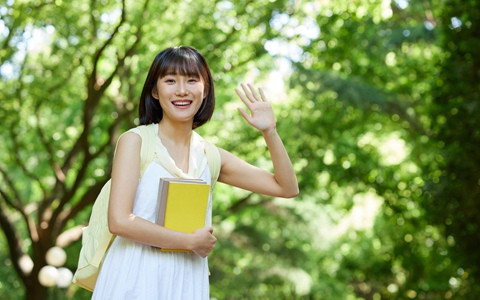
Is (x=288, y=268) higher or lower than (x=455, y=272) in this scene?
lower

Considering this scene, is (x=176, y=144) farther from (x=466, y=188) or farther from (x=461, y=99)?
(x=461, y=99)

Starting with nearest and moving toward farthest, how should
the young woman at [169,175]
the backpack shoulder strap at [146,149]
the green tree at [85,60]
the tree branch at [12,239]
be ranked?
1. the young woman at [169,175]
2. the backpack shoulder strap at [146,149]
3. the green tree at [85,60]
4. the tree branch at [12,239]

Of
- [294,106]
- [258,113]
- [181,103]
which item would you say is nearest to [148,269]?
[181,103]

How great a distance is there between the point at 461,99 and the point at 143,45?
195 inches

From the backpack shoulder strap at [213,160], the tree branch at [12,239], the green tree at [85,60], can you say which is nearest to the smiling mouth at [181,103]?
the backpack shoulder strap at [213,160]

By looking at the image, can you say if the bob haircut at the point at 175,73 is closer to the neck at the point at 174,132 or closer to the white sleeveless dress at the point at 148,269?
the neck at the point at 174,132

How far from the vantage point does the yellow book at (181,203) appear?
257 centimetres

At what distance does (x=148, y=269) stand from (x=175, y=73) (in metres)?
0.65

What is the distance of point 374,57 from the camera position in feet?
53.1

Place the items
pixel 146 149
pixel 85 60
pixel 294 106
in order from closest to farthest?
pixel 146 149 < pixel 85 60 < pixel 294 106

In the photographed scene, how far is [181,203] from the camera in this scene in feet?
8.46

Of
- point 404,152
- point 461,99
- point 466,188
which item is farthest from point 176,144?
point 404,152

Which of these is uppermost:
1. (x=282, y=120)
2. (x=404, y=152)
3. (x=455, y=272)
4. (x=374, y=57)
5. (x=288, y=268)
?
(x=374, y=57)

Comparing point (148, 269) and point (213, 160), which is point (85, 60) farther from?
point (148, 269)
